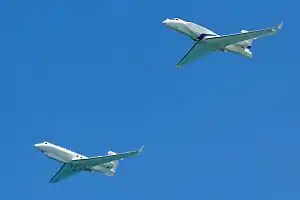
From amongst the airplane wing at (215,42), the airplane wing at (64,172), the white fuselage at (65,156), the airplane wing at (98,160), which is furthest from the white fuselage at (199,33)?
the airplane wing at (64,172)

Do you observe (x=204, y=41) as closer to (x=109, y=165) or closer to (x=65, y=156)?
(x=109, y=165)

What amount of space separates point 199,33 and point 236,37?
23.4ft

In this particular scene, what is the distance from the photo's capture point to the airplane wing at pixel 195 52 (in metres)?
157

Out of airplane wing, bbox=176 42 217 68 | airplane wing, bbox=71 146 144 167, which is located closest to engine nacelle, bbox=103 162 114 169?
airplane wing, bbox=71 146 144 167

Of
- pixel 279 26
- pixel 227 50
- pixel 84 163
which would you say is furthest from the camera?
pixel 84 163

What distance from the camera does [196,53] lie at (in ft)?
519

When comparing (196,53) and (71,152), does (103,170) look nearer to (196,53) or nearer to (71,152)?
(71,152)

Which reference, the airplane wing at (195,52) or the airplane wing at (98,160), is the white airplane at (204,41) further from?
the airplane wing at (98,160)

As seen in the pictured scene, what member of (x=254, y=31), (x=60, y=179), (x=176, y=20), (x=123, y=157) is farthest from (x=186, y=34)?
(x=60, y=179)

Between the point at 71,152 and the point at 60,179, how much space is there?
858 cm

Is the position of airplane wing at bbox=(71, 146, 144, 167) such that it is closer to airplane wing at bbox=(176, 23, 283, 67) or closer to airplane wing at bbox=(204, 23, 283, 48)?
airplane wing at bbox=(176, 23, 283, 67)

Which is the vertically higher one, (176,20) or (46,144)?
(176,20)

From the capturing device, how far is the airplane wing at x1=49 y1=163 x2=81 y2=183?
17212 centimetres

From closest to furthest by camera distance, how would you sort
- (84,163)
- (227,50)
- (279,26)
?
1. (279,26)
2. (227,50)
3. (84,163)
